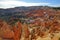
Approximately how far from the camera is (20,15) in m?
5.44

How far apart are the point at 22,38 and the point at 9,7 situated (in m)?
1.13

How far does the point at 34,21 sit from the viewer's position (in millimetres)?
5363

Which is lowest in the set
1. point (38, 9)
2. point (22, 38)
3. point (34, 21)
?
point (22, 38)

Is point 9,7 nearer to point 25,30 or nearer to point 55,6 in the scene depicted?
point 25,30

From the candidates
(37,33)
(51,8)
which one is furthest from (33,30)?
(51,8)

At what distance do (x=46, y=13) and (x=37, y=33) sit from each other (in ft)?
2.43

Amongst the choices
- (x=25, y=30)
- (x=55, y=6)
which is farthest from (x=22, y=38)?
(x=55, y=6)

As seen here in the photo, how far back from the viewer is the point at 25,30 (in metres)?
5.32

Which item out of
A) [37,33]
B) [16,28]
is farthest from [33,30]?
[16,28]

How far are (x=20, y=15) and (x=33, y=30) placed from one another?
68 centimetres

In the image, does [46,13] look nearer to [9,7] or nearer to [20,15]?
[20,15]

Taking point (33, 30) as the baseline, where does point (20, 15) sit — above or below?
above

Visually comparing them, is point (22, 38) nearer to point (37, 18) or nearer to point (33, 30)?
point (33, 30)

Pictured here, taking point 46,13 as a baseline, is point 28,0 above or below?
above
